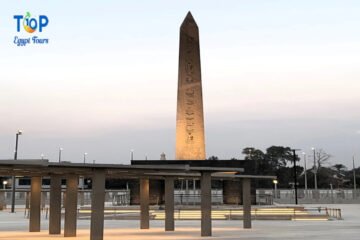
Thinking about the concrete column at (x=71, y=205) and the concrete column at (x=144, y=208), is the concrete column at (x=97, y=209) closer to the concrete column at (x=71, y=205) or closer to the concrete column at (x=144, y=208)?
the concrete column at (x=71, y=205)

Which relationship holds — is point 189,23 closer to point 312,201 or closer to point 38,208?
point 38,208

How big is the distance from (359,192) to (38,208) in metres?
58.5

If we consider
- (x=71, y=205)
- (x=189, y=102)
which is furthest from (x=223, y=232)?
(x=189, y=102)

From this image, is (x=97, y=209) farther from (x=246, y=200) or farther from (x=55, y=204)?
(x=246, y=200)

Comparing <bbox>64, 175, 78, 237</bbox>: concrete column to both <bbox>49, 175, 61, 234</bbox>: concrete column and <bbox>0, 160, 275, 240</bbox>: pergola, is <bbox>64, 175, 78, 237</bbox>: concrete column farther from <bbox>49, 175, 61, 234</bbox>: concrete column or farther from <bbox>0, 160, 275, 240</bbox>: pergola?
<bbox>49, 175, 61, 234</bbox>: concrete column

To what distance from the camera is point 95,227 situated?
1778 centimetres

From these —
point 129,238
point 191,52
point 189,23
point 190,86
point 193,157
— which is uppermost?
point 189,23

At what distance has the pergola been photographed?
17.7 meters

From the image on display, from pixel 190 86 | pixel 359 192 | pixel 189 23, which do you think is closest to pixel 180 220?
pixel 190 86

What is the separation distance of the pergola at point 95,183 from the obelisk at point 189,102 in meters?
10.3

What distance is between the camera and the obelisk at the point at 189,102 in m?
35.8

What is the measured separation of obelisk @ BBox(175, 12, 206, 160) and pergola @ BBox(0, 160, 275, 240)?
1031cm

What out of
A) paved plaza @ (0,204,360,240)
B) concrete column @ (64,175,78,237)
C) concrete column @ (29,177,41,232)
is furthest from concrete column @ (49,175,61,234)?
concrete column @ (29,177,41,232)

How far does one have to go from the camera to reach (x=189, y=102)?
1410 inches
